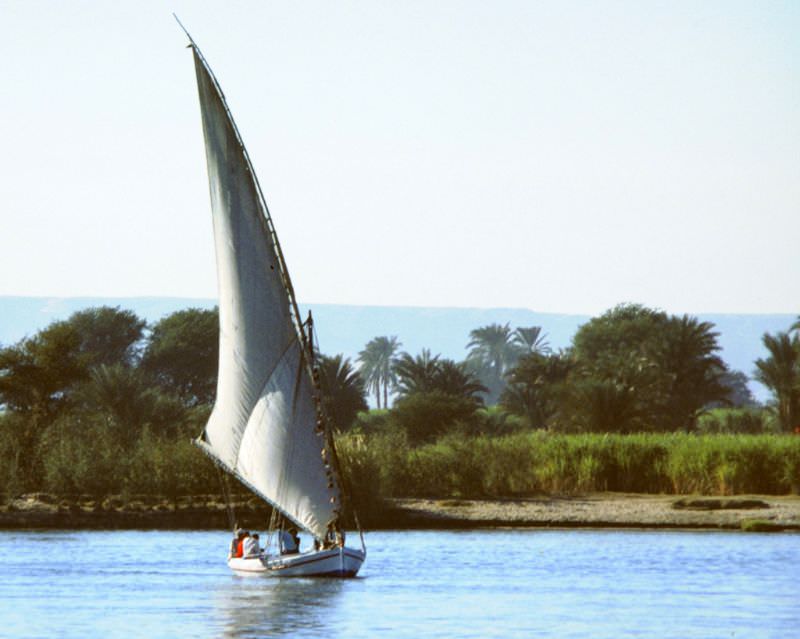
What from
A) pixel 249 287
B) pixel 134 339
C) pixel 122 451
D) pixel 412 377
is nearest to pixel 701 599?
pixel 249 287

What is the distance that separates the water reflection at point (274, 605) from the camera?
106ft

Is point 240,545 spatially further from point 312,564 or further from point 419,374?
point 419,374

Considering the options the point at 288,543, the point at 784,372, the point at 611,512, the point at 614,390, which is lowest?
the point at 288,543

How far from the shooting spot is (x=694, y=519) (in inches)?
2281

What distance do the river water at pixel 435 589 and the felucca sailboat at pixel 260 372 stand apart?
192cm

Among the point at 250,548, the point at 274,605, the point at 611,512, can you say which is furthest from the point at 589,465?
the point at 274,605

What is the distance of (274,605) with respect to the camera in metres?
36.4

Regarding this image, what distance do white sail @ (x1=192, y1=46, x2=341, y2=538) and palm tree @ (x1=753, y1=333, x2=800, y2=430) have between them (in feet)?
185

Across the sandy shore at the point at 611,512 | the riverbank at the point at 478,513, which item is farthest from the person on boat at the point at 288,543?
the sandy shore at the point at 611,512

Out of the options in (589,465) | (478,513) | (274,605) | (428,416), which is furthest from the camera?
(428,416)

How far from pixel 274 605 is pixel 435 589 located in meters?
4.41

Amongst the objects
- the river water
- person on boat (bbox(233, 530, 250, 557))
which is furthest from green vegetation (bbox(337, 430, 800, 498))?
person on boat (bbox(233, 530, 250, 557))

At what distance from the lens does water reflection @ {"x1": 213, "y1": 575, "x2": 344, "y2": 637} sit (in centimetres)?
3238

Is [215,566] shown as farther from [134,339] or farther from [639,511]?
[134,339]
